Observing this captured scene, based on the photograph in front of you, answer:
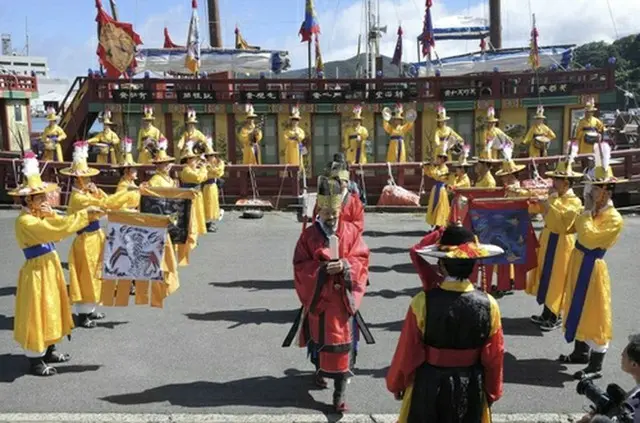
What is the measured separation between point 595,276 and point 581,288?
0.54ft

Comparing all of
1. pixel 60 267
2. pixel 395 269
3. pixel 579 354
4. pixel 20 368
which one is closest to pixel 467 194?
pixel 579 354

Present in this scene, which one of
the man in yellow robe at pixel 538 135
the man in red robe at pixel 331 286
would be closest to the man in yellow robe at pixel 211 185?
the man in red robe at pixel 331 286

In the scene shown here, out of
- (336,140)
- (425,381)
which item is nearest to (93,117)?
(336,140)

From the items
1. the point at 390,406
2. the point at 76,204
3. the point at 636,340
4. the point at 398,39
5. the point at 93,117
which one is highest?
the point at 398,39

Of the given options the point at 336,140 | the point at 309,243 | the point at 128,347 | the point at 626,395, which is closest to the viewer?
the point at 626,395

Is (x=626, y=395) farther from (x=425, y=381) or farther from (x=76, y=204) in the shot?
(x=76, y=204)

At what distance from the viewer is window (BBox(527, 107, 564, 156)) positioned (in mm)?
18656

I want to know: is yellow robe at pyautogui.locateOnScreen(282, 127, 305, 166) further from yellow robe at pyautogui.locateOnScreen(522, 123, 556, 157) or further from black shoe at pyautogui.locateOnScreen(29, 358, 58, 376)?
black shoe at pyautogui.locateOnScreen(29, 358, 58, 376)

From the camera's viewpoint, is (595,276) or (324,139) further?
(324,139)

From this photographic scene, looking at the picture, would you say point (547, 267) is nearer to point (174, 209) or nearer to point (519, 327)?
point (519, 327)

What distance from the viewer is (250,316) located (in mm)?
7898

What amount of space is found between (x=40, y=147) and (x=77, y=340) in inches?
554

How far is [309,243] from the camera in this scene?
5375 mm

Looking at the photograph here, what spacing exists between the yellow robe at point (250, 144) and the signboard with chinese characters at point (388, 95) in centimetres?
341
